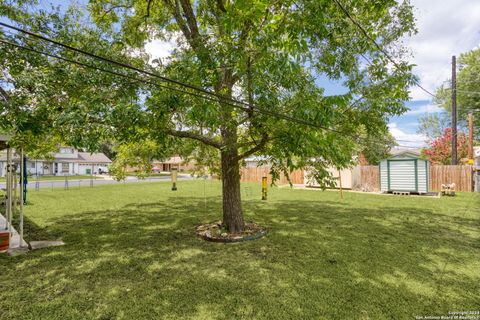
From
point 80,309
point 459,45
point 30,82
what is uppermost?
point 459,45

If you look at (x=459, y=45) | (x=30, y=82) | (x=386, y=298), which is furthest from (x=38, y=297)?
(x=459, y=45)

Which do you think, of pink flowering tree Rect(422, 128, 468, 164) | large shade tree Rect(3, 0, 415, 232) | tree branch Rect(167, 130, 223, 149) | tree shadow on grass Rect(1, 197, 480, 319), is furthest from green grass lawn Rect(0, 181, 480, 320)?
pink flowering tree Rect(422, 128, 468, 164)

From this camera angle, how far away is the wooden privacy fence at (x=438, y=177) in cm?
1416

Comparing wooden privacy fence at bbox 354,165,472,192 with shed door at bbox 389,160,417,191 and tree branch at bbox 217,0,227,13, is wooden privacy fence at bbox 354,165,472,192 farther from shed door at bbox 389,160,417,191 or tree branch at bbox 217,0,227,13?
tree branch at bbox 217,0,227,13

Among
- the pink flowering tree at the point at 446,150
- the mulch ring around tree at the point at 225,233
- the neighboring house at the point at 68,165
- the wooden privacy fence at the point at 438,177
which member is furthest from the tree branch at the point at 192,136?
the neighboring house at the point at 68,165

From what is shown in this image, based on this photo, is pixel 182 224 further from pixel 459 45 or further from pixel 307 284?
pixel 459 45

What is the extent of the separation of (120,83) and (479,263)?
22.0 ft

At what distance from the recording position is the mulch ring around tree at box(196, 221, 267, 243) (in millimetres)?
5540

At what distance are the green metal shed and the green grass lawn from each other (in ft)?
21.3

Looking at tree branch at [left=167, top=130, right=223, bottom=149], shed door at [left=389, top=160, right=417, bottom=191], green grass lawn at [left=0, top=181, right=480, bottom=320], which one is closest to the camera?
green grass lawn at [left=0, top=181, right=480, bottom=320]

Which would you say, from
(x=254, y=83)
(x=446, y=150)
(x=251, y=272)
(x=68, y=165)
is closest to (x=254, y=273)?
(x=251, y=272)

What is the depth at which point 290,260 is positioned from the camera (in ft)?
14.5

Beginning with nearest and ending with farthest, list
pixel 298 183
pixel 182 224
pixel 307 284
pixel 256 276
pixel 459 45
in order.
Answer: pixel 307 284, pixel 256 276, pixel 182 224, pixel 459 45, pixel 298 183

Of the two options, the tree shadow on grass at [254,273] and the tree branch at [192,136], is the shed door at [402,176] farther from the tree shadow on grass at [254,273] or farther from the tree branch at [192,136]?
the tree branch at [192,136]
